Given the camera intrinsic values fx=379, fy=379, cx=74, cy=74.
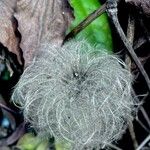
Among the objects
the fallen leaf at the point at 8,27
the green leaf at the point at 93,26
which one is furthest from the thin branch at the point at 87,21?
the fallen leaf at the point at 8,27

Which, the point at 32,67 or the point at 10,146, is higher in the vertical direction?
the point at 32,67

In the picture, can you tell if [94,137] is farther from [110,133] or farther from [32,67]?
[32,67]

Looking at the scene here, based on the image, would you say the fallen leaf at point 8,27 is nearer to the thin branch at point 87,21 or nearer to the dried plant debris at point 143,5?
the thin branch at point 87,21

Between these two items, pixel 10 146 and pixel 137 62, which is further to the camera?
pixel 10 146

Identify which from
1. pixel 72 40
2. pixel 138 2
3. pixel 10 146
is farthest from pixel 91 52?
pixel 10 146

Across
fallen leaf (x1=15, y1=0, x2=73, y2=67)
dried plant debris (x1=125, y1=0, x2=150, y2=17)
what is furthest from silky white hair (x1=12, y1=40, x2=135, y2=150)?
dried plant debris (x1=125, y1=0, x2=150, y2=17)

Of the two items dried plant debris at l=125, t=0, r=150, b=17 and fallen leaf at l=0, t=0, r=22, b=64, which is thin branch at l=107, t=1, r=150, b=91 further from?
fallen leaf at l=0, t=0, r=22, b=64
